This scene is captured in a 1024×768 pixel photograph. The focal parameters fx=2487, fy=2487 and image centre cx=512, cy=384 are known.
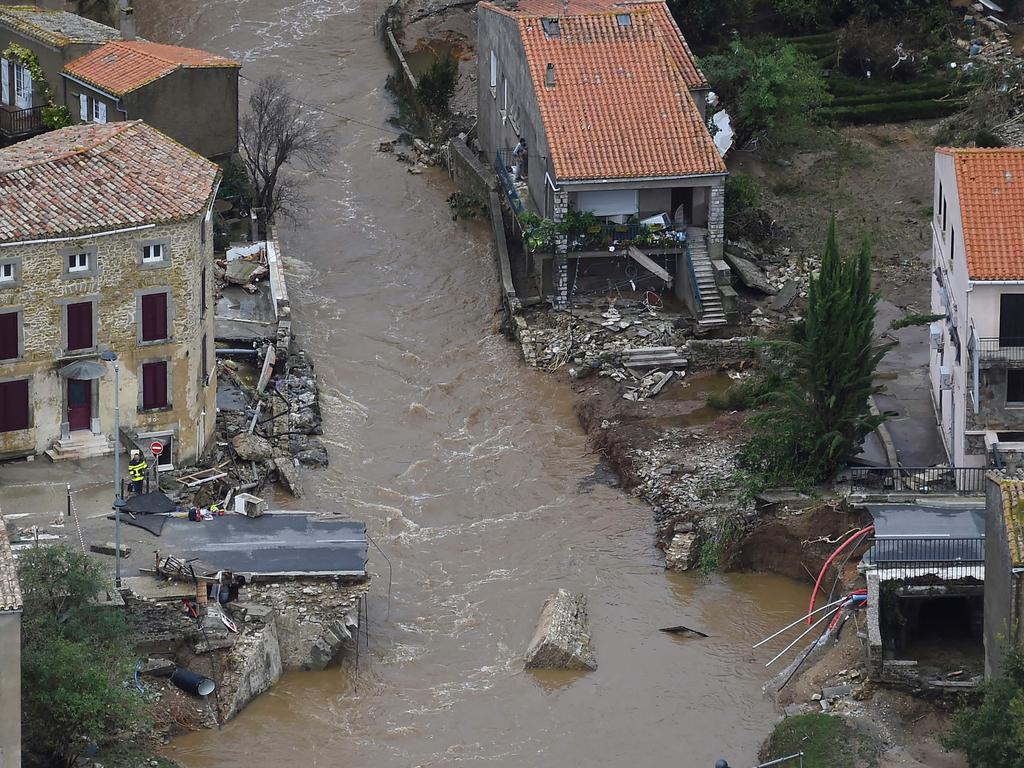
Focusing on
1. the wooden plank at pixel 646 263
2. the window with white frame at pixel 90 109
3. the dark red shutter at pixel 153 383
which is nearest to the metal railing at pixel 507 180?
the wooden plank at pixel 646 263

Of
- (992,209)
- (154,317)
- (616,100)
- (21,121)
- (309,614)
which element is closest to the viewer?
(309,614)

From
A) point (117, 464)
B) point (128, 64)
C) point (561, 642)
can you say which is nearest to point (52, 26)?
point (128, 64)

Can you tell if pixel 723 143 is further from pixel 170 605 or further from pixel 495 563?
pixel 170 605

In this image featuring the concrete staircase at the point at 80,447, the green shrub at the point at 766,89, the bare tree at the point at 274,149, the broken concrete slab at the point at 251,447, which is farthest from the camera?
the green shrub at the point at 766,89

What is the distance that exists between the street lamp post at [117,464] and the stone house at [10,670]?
8.67m

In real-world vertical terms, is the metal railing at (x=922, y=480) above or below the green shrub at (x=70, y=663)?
above

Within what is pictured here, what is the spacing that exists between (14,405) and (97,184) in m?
6.42

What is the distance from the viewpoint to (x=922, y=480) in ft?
222

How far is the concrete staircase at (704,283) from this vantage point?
8031 cm

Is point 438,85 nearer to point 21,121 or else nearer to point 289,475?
point 21,121

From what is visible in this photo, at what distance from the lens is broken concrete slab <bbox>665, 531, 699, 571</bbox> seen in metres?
67.5

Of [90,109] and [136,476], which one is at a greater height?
[90,109]

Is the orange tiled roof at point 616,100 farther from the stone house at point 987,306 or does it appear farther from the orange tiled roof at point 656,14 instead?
the stone house at point 987,306

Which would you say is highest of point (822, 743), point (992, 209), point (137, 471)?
point (992, 209)
